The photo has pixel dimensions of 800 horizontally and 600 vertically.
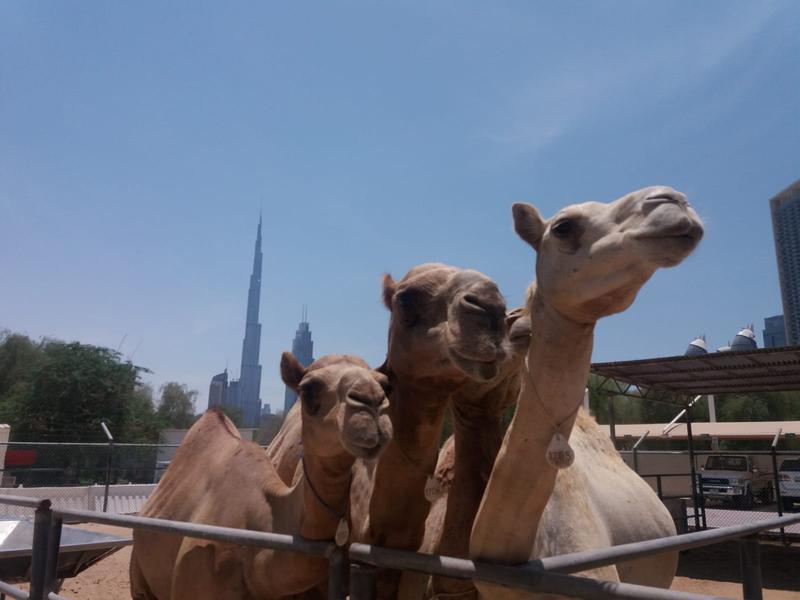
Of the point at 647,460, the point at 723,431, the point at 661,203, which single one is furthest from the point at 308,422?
the point at 723,431

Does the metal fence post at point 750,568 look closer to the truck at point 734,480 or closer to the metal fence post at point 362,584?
the metal fence post at point 362,584

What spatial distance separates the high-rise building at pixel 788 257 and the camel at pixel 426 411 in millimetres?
11177

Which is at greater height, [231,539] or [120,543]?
[231,539]

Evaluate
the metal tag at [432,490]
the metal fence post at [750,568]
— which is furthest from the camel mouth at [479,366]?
the metal fence post at [750,568]

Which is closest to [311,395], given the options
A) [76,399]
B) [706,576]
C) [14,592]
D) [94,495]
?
[14,592]

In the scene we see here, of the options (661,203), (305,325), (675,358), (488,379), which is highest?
(305,325)

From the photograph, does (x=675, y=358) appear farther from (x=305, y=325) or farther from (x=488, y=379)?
(x=305, y=325)

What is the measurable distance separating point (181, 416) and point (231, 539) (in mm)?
56939

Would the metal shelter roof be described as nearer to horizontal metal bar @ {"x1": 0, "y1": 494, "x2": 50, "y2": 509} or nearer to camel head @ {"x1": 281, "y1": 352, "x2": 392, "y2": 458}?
camel head @ {"x1": 281, "y1": 352, "x2": 392, "y2": 458}

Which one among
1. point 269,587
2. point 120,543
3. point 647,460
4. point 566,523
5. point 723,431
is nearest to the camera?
point 566,523

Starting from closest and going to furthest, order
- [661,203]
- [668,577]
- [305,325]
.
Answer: [661,203] → [668,577] → [305,325]

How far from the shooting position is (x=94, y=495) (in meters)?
15.0

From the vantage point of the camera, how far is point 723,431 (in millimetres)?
26828

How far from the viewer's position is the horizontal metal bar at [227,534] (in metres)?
2.30
